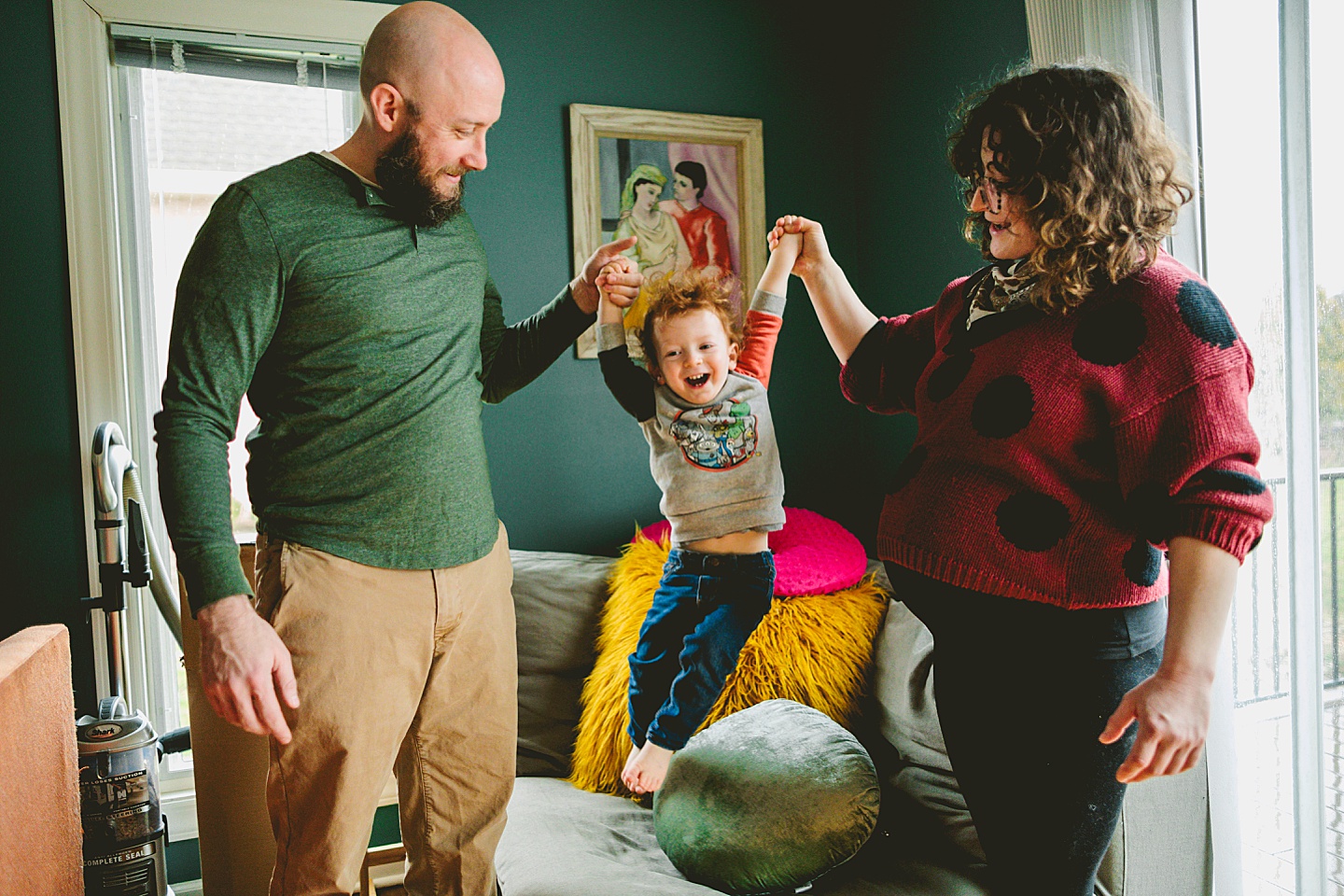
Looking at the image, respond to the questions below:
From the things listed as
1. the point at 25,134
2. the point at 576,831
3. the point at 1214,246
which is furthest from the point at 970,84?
the point at 25,134

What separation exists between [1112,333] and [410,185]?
979 millimetres

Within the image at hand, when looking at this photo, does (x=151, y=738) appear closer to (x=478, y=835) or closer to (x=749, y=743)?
(x=478, y=835)

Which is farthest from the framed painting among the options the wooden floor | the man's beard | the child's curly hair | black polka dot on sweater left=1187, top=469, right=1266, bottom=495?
black polka dot on sweater left=1187, top=469, right=1266, bottom=495

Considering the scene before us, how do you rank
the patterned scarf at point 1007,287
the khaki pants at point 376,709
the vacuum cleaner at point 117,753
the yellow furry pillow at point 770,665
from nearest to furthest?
the patterned scarf at point 1007,287, the khaki pants at point 376,709, the vacuum cleaner at point 117,753, the yellow furry pillow at point 770,665

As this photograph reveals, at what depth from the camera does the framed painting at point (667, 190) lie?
2.72 metres

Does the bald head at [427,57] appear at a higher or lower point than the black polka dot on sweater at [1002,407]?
higher

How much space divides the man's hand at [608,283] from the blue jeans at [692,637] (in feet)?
1.62

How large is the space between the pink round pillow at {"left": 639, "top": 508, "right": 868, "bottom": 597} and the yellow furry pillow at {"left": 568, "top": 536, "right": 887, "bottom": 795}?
3 centimetres

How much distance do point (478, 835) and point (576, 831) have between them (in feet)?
1.55

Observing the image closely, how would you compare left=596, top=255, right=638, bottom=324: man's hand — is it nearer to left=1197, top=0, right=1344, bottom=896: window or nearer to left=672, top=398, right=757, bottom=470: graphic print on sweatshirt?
left=672, top=398, right=757, bottom=470: graphic print on sweatshirt

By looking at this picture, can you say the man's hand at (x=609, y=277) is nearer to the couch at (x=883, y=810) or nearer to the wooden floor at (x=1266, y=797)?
the couch at (x=883, y=810)

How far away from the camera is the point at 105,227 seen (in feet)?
7.52

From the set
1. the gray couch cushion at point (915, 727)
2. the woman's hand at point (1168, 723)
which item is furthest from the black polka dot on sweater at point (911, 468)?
the gray couch cushion at point (915, 727)

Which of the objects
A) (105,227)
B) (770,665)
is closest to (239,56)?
(105,227)
